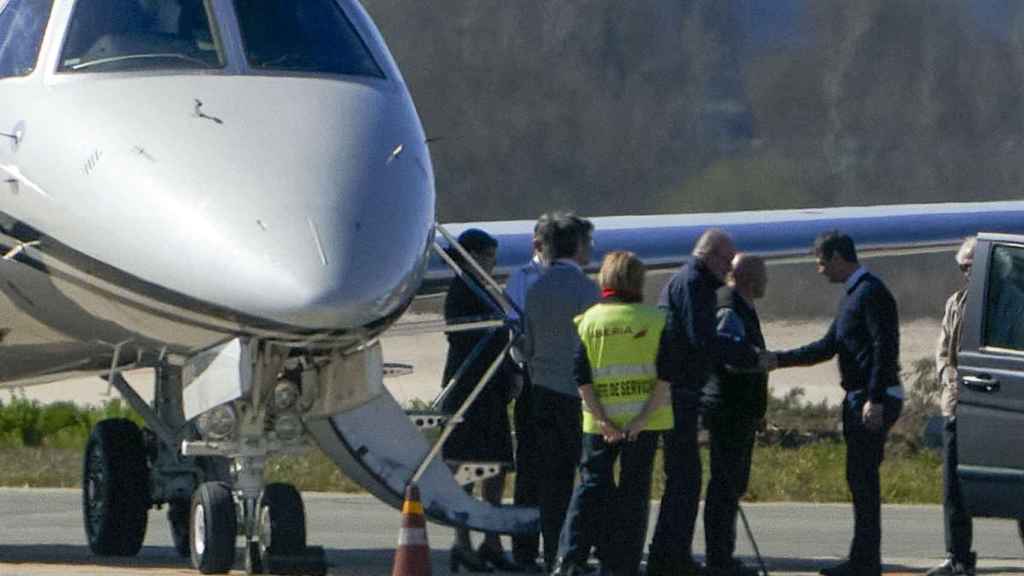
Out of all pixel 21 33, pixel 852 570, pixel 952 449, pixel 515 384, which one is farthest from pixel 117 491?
pixel 952 449

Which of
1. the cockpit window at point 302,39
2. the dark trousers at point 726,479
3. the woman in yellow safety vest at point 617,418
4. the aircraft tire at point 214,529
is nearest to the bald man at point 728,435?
the dark trousers at point 726,479

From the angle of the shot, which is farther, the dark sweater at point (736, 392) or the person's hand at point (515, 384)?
the person's hand at point (515, 384)

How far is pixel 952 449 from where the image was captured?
12.5 m

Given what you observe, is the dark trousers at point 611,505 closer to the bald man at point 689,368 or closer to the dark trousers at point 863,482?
the bald man at point 689,368

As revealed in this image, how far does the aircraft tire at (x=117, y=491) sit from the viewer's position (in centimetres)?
1370

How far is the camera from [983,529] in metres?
15.9

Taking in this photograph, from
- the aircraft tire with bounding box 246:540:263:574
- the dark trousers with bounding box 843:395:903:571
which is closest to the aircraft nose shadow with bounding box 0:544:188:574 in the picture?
the aircraft tire with bounding box 246:540:263:574

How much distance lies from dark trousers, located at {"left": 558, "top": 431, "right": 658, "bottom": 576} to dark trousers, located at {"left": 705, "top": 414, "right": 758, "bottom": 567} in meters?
1.03

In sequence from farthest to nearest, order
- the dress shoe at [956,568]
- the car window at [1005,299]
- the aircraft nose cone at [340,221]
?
the dress shoe at [956,568] → the car window at [1005,299] → the aircraft nose cone at [340,221]

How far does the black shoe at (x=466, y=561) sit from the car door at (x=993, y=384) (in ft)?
8.51

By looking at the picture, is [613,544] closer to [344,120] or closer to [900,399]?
[900,399]

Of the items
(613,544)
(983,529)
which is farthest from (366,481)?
(983,529)

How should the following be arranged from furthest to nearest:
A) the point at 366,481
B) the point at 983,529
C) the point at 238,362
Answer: the point at 983,529
the point at 366,481
the point at 238,362

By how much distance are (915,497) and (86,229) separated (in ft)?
28.1
